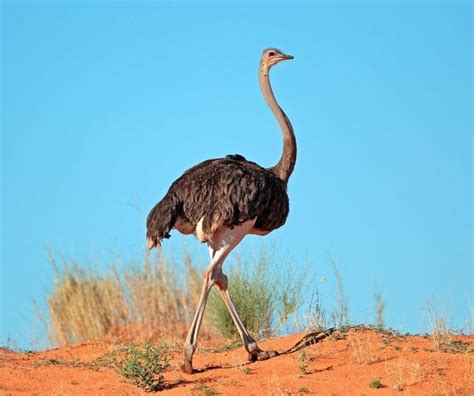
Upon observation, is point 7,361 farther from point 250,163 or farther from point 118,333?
point 118,333

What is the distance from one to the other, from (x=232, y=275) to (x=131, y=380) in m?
5.45

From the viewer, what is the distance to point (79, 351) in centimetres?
1228

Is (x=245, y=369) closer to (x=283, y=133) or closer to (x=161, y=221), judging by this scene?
(x=161, y=221)

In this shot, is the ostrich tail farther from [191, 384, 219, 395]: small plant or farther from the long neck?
[191, 384, 219, 395]: small plant

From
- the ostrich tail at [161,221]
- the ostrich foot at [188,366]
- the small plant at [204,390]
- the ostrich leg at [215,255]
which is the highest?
the ostrich tail at [161,221]

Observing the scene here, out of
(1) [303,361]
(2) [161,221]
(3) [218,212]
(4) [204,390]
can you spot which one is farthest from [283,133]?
(4) [204,390]

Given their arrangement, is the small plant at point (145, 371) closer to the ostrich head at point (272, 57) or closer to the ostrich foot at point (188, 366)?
the ostrich foot at point (188, 366)

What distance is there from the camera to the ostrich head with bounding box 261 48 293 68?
433 inches

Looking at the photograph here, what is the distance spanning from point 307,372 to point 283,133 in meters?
2.79

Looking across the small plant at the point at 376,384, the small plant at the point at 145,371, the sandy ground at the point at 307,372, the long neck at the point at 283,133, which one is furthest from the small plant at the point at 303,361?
the long neck at the point at 283,133

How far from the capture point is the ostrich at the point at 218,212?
932 cm

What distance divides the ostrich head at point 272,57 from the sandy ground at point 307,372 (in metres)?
2.93

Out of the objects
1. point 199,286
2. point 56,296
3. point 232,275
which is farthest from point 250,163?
point 56,296

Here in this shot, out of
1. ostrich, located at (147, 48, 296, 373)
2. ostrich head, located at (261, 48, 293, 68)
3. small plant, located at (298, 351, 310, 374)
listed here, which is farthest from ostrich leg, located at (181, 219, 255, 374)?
ostrich head, located at (261, 48, 293, 68)
